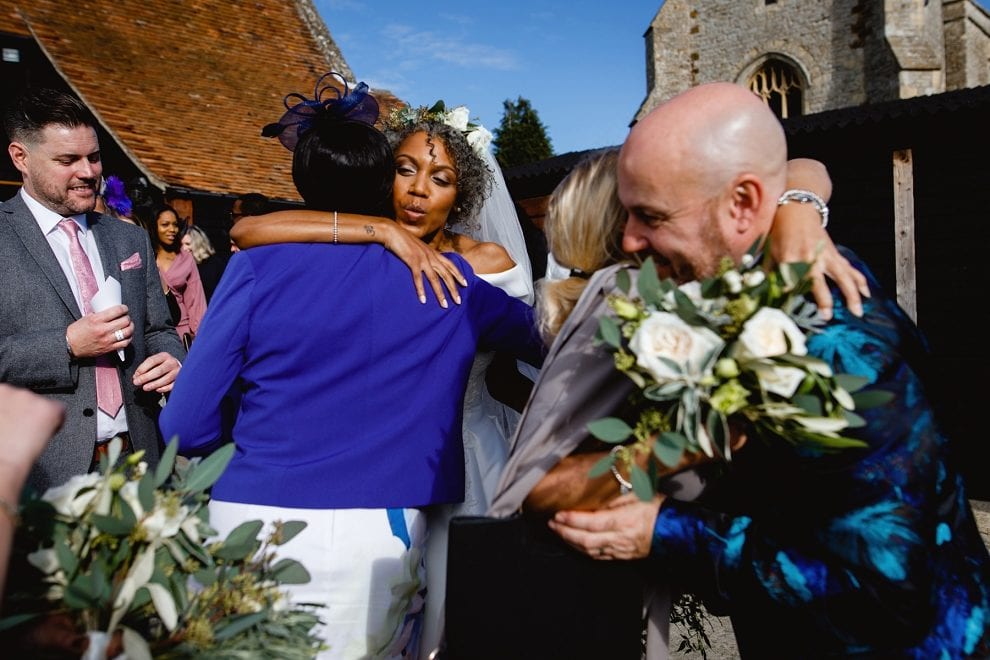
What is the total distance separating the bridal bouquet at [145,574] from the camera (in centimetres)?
123

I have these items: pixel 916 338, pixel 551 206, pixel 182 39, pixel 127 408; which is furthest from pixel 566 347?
pixel 182 39

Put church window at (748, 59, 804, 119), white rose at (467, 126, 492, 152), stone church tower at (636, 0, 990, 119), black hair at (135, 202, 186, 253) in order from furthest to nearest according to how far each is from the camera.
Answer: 1. church window at (748, 59, 804, 119)
2. stone church tower at (636, 0, 990, 119)
3. black hair at (135, 202, 186, 253)
4. white rose at (467, 126, 492, 152)

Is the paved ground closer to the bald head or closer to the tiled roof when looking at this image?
the bald head

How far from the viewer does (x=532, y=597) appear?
1.53 m

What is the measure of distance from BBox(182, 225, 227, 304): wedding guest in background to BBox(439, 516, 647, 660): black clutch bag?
A: 6.61 metres

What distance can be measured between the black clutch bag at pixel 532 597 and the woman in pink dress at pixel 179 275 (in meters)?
5.75

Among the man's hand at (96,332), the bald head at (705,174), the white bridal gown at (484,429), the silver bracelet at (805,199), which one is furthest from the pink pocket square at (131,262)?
the silver bracelet at (805,199)

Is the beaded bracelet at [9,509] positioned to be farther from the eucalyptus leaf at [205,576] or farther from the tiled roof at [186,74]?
the tiled roof at [186,74]

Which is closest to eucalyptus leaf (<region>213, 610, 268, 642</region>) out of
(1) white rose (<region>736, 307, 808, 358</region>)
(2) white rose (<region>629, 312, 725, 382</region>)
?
(2) white rose (<region>629, 312, 725, 382</region>)

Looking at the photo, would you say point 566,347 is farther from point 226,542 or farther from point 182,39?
point 182,39

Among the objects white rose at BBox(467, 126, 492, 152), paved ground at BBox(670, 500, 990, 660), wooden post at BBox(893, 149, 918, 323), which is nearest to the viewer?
white rose at BBox(467, 126, 492, 152)

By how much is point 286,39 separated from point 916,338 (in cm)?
1914

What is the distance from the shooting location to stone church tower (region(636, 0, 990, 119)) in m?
20.5

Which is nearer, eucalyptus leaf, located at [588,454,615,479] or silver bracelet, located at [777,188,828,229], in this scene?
eucalyptus leaf, located at [588,454,615,479]
